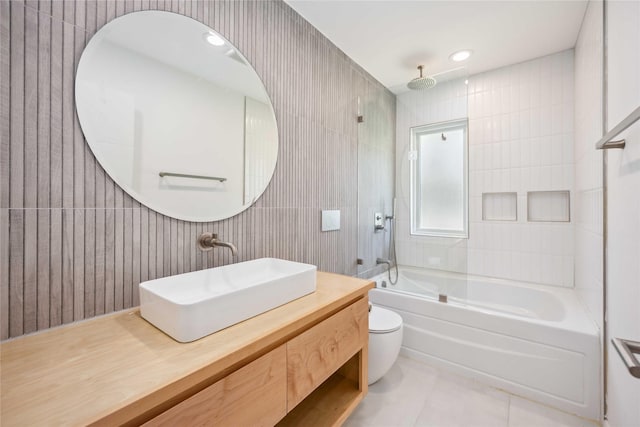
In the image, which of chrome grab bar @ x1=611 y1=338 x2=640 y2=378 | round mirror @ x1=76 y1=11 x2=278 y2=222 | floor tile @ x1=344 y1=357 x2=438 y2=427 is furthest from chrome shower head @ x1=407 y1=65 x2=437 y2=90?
floor tile @ x1=344 y1=357 x2=438 y2=427

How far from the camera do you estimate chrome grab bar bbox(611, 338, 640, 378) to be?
0.70 m

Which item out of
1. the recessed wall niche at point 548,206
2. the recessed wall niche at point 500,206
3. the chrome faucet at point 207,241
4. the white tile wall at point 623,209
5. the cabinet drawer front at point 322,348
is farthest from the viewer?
the recessed wall niche at point 500,206

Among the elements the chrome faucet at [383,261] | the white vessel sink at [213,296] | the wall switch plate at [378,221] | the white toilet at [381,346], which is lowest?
the white toilet at [381,346]

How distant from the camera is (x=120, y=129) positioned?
3.21ft

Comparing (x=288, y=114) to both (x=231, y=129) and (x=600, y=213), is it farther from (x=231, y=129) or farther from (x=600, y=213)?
(x=600, y=213)

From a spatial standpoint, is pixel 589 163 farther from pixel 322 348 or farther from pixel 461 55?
pixel 322 348

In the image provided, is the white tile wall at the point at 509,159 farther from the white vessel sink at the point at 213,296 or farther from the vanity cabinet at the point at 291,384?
the white vessel sink at the point at 213,296

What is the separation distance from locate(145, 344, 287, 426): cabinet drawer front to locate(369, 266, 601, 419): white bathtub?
4.86 ft

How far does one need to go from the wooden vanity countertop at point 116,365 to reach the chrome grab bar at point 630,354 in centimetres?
86

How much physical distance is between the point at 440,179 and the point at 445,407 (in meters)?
1.57

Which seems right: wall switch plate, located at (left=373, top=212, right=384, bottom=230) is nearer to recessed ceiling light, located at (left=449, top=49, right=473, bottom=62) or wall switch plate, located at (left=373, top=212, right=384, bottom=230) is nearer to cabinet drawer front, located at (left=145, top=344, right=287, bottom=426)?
recessed ceiling light, located at (left=449, top=49, right=473, bottom=62)

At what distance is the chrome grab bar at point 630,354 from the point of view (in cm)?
70

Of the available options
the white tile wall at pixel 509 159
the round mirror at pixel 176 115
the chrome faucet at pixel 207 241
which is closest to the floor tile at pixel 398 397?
the white tile wall at pixel 509 159

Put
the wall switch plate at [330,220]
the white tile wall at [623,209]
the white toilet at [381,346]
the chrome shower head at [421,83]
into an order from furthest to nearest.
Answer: the chrome shower head at [421,83], the wall switch plate at [330,220], the white toilet at [381,346], the white tile wall at [623,209]
